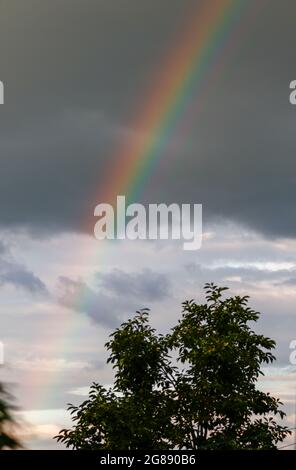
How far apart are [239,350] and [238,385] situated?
1157mm

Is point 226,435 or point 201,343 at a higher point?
point 201,343

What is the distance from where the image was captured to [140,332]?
26547 millimetres

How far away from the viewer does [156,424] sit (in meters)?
24.7

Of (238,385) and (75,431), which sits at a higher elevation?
(238,385)

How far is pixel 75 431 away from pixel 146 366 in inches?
129
